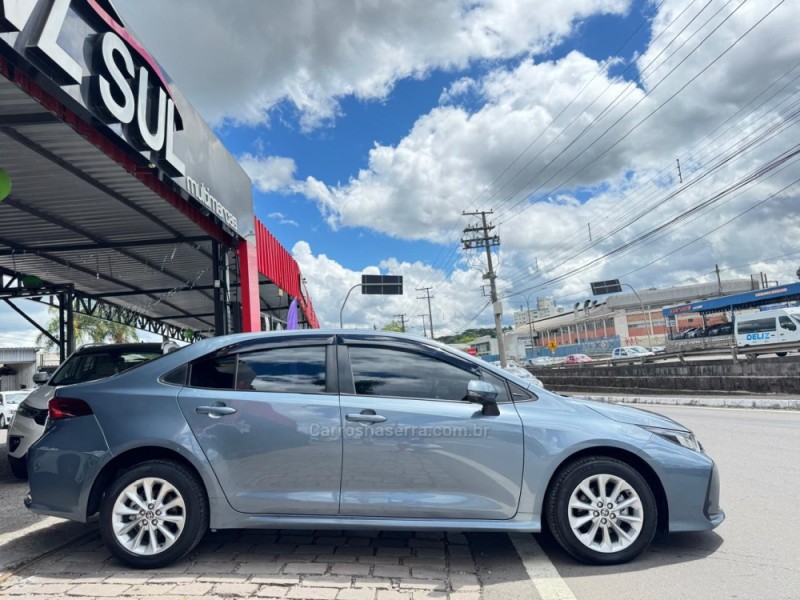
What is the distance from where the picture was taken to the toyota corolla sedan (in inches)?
145

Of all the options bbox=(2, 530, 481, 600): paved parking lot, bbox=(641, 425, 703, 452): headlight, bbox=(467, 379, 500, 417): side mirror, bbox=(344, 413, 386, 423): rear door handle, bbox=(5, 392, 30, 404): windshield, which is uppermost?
bbox=(5, 392, 30, 404): windshield

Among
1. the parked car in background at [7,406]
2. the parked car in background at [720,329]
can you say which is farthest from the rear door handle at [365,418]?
the parked car in background at [720,329]

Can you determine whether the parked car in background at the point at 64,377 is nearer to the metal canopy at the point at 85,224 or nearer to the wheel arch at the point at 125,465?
the metal canopy at the point at 85,224

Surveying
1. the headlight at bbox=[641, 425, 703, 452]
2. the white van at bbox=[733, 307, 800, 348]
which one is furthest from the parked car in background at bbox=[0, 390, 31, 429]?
the white van at bbox=[733, 307, 800, 348]

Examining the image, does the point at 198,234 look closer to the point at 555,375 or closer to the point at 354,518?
the point at 354,518

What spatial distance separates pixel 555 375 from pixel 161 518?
26502 mm

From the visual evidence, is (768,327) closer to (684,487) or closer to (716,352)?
(716,352)

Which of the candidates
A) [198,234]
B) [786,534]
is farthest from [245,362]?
[198,234]

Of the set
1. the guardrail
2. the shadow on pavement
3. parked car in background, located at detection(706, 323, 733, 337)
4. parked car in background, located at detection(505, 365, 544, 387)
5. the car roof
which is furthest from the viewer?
parked car in background, located at detection(706, 323, 733, 337)

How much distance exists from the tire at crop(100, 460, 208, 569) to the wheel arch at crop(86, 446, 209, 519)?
3.1 inches

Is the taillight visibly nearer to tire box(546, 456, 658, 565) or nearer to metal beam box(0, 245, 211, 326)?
tire box(546, 456, 658, 565)

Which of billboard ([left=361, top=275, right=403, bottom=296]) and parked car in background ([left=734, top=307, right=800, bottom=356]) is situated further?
parked car in background ([left=734, top=307, right=800, bottom=356])

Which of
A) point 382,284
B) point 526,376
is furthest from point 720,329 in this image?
point 526,376

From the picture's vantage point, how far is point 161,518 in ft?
12.2
